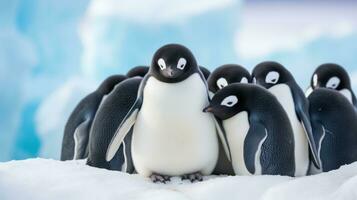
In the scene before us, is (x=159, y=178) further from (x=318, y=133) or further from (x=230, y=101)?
(x=318, y=133)

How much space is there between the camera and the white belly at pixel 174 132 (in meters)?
2.07

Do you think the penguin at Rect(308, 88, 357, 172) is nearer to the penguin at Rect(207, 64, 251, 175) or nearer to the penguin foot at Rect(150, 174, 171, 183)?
the penguin at Rect(207, 64, 251, 175)

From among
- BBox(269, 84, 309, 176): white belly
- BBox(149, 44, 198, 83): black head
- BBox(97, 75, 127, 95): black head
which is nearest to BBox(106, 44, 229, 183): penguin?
BBox(149, 44, 198, 83): black head

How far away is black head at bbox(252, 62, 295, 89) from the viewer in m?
2.57

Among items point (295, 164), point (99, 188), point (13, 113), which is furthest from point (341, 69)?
point (13, 113)

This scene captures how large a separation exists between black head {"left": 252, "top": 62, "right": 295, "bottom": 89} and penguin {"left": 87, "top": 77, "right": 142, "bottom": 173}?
1.93ft

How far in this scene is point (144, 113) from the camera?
2.14m

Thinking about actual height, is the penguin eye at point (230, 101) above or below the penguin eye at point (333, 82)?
above

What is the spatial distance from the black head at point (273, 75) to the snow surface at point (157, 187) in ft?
2.28

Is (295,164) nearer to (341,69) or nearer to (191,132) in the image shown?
(191,132)

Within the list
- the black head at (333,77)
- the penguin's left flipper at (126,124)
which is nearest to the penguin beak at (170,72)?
the penguin's left flipper at (126,124)

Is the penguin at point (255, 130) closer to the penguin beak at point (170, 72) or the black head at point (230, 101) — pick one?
the black head at point (230, 101)

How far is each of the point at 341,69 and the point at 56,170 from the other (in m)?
1.81

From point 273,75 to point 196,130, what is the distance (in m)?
0.66
